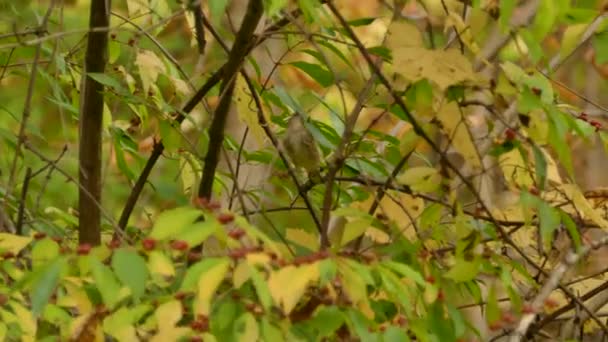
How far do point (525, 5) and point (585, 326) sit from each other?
90 cm

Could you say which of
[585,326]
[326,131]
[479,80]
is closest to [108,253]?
[479,80]

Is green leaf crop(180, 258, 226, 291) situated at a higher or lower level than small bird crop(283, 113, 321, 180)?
lower

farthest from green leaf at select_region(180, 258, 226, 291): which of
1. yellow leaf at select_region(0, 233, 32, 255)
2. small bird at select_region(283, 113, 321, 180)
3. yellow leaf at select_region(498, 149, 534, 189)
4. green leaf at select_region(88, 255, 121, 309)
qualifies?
yellow leaf at select_region(498, 149, 534, 189)

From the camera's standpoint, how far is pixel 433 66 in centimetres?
192

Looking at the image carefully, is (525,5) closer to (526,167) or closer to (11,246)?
(526,167)

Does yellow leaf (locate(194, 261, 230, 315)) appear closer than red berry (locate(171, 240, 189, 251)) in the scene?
Yes

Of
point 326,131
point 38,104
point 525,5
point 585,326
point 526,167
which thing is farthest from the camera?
point 38,104

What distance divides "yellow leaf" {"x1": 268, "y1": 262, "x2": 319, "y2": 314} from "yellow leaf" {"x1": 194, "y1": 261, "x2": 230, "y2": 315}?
0.22ft

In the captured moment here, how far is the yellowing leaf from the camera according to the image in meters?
1.90

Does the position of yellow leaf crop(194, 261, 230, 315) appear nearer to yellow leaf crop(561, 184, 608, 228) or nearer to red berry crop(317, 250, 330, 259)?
red berry crop(317, 250, 330, 259)

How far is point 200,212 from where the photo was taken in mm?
1834

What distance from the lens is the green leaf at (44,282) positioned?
1.77 m

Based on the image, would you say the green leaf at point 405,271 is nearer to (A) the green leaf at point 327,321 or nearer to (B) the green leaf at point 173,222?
(A) the green leaf at point 327,321

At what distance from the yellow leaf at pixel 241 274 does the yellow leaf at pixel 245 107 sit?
0.69 metres
